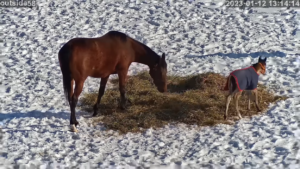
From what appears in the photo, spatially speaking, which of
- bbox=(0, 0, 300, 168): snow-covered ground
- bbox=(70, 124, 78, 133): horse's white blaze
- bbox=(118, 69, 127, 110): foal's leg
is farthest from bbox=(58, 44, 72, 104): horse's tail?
bbox=(118, 69, 127, 110): foal's leg

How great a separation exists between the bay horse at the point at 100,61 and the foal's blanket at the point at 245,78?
1.58 meters

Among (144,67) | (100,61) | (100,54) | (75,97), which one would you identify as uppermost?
(100,54)

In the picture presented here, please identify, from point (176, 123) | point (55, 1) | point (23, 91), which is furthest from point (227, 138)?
point (55, 1)

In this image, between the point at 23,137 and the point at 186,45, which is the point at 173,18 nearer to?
the point at 186,45

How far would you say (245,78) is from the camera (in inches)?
306

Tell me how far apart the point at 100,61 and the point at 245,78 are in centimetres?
252

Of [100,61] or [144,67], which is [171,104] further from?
[144,67]

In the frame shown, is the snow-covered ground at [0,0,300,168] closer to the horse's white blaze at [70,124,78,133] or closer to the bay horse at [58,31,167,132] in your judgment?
the horse's white blaze at [70,124,78,133]

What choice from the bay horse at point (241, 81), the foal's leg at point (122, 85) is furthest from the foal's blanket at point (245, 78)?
the foal's leg at point (122, 85)

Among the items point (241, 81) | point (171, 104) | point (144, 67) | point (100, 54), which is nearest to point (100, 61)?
point (100, 54)

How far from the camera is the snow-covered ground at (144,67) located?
686 centimetres

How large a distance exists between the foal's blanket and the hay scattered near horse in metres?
0.60

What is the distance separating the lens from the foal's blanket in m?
7.69

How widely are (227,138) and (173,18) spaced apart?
6828mm
